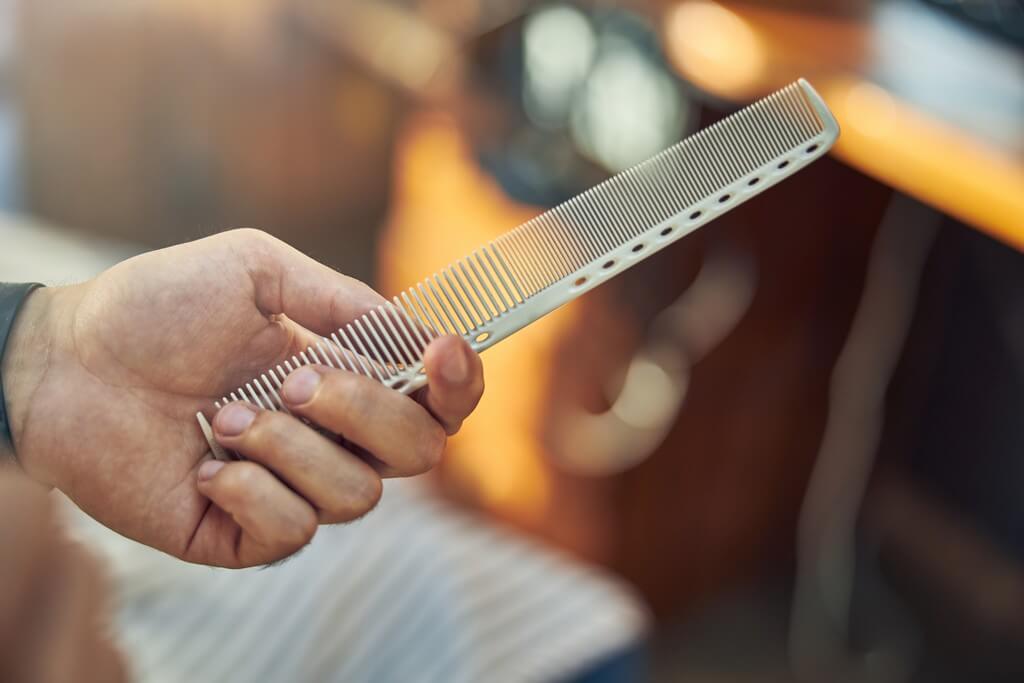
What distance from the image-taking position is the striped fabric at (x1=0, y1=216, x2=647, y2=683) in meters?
0.73

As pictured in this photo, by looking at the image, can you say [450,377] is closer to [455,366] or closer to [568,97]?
[455,366]

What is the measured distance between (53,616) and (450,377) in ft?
1.36

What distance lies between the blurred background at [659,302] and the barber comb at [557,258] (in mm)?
445

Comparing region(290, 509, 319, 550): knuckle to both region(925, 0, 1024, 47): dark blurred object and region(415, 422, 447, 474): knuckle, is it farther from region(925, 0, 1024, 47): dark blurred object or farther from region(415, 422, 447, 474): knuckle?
region(925, 0, 1024, 47): dark blurred object

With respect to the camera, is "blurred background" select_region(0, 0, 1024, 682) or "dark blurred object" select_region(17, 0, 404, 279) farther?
"blurred background" select_region(0, 0, 1024, 682)

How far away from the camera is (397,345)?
0.36 meters

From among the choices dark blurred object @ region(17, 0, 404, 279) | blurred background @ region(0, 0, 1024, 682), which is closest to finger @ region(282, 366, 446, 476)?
dark blurred object @ region(17, 0, 404, 279)

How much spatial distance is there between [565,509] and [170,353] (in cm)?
84

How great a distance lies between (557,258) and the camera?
368mm

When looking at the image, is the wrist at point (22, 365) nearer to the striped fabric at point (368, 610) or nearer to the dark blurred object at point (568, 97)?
the striped fabric at point (368, 610)

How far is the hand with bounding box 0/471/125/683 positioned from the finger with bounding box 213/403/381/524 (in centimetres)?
25

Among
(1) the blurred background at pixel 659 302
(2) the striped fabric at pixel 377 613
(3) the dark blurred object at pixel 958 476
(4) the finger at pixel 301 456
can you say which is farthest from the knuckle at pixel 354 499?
(3) the dark blurred object at pixel 958 476

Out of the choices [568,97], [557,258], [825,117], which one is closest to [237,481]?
[557,258]

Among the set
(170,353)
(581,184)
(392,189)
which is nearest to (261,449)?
(170,353)
